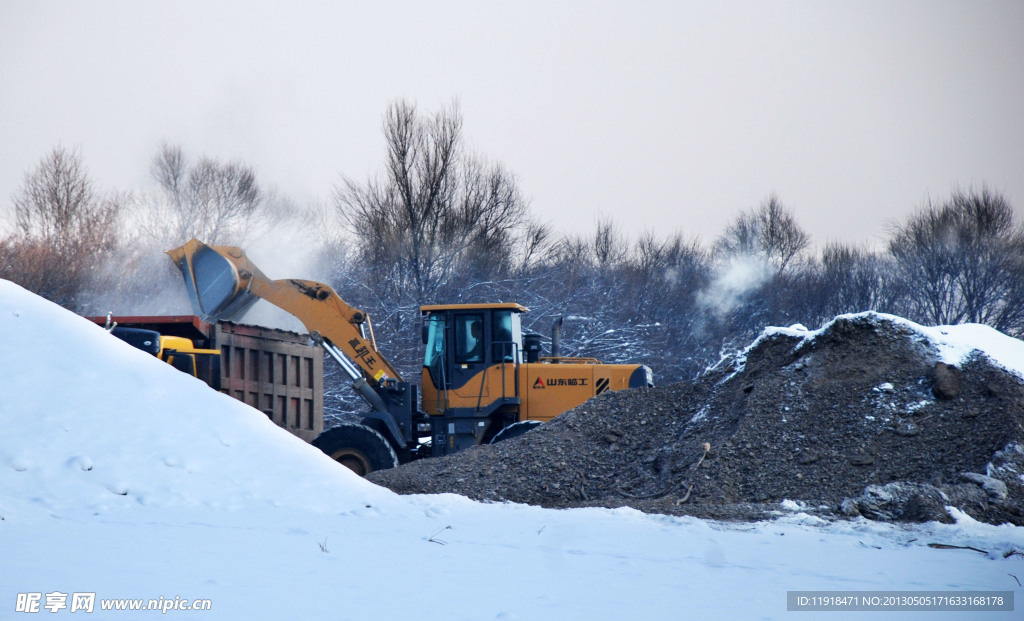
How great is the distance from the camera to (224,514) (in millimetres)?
7098

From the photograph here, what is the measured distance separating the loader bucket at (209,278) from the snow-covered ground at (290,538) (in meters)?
2.76

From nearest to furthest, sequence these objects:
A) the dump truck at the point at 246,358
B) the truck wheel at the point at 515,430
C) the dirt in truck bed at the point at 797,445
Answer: the dirt in truck bed at the point at 797,445 → the dump truck at the point at 246,358 → the truck wheel at the point at 515,430

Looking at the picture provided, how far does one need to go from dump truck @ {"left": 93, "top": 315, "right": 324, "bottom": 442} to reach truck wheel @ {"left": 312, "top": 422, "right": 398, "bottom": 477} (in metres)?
1.04

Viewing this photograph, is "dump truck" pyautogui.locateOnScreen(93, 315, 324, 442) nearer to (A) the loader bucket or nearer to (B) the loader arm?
(B) the loader arm

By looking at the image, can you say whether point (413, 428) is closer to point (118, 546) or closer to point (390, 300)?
point (118, 546)

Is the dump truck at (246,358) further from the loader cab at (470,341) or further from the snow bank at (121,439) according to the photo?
the loader cab at (470,341)

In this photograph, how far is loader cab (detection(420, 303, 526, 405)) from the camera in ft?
40.6

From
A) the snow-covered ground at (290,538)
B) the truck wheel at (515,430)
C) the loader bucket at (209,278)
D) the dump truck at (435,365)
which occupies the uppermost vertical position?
the loader bucket at (209,278)

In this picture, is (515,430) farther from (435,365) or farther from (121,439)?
(121,439)

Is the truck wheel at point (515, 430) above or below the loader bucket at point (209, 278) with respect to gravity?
below

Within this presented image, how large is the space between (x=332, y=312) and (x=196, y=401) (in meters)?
4.19

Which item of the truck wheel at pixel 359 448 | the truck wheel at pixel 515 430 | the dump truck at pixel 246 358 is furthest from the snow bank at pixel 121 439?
the truck wheel at pixel 515 430

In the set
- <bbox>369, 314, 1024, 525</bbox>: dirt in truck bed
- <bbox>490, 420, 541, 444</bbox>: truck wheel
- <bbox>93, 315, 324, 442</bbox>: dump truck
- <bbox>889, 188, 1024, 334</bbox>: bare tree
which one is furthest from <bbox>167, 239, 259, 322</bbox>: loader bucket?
<bbox>889, 188, 1024, 334</bbox>: bare tree

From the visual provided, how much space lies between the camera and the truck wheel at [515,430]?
467 inches
